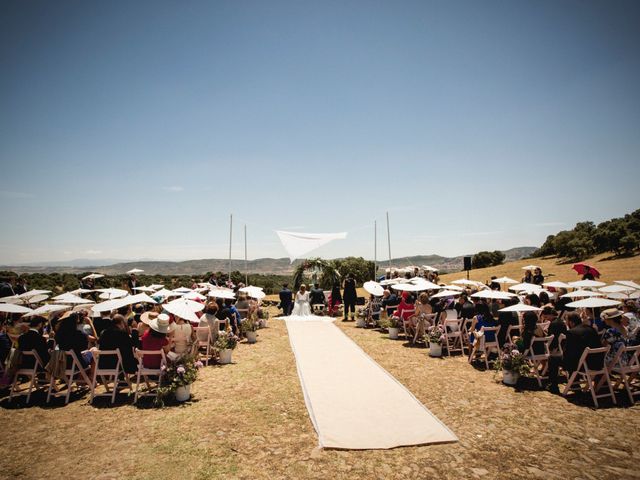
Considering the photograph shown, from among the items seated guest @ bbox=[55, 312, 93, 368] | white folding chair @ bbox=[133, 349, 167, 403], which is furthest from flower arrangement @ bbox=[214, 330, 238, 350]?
seated guest @ bbox=[55, 312, 93, 368]

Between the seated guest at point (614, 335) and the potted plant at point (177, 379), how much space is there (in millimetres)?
7407

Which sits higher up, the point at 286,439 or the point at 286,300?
the point at 286,300

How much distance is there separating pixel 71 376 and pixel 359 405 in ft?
16.7

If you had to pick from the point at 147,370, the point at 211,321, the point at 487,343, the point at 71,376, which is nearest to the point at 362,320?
the point at 487,343

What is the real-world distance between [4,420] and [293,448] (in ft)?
15.1

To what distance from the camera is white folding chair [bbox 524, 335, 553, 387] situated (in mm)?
7211

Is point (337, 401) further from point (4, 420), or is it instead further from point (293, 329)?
point (293, 329)

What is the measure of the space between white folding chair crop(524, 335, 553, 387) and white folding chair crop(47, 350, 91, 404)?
8443 millimetres

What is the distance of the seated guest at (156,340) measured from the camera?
6.59 m

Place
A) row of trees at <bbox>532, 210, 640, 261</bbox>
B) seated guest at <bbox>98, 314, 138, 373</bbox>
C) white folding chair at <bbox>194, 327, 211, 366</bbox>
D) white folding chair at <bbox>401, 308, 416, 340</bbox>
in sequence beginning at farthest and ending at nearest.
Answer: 1. row of trees at <bbox>532, 210, 640, 261</bbox>
2. white folding chair at <bbox>401, 308, 416, 340</bbox>
3. white folding chair at <bbox>194, 327, 211, 366</bbox>
4. seated guest at <bbox>98, 314, 138, 373</bbox>

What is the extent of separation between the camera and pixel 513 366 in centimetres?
702

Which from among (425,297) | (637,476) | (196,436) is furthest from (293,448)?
(425,297)

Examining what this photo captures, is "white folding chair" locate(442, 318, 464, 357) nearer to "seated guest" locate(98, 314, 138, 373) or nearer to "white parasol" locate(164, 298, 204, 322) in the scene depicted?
"white parasol" locate(164, 298, 204, 322)

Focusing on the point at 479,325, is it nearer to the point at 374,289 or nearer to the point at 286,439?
the point at 374,289
